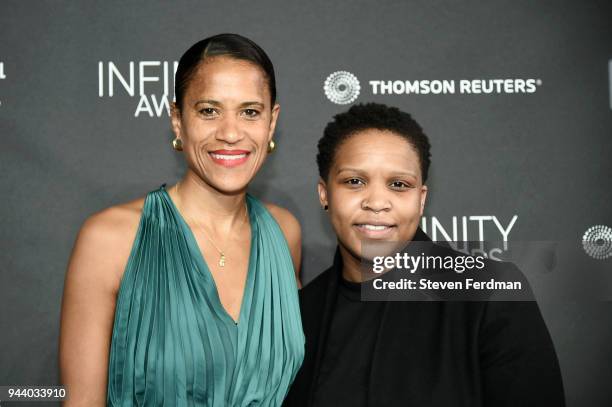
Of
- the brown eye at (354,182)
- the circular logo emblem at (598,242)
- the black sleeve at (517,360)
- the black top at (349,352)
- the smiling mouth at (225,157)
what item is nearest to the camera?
the black sleeve at (517,360)

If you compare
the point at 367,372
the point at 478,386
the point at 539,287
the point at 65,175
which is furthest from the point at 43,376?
the point at 539,287

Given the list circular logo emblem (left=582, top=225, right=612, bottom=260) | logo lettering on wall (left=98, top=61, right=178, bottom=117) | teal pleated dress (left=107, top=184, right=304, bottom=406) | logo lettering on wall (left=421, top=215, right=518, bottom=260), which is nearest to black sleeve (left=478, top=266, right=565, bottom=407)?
teal pleated dress (left=107, top=184, right=304, bottom=406)

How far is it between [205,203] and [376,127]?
54 centimetres

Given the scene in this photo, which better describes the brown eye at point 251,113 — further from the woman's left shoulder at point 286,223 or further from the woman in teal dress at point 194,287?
the woman's left shoulder at point 286,223

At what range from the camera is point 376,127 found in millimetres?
1610

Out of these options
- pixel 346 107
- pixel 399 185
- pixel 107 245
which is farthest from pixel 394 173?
pixel 346 107

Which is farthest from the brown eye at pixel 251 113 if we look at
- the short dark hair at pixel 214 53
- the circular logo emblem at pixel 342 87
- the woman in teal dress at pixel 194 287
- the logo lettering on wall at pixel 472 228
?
the logo lettering on wall at pixel 472 228

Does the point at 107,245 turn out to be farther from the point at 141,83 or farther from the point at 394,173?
the point at 141,83

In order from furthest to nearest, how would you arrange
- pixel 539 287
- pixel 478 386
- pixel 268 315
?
pixel 539 287 → pixel 268 315 → pixel 478 386

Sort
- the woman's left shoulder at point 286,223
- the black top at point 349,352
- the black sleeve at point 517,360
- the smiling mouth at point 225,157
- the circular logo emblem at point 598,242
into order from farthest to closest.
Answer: the circular logo emblem at point 598,242, the woman's left shoulder at point 286,223, the smiling mouth at point 225,157, the black top at point 349,352, the black sleeve at point 517,360

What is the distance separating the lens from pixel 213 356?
5.35 ft

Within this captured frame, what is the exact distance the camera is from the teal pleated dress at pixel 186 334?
5.29 ft

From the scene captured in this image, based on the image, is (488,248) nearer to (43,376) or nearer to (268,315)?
(268,315)

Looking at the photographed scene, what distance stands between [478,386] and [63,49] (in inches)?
74.4
